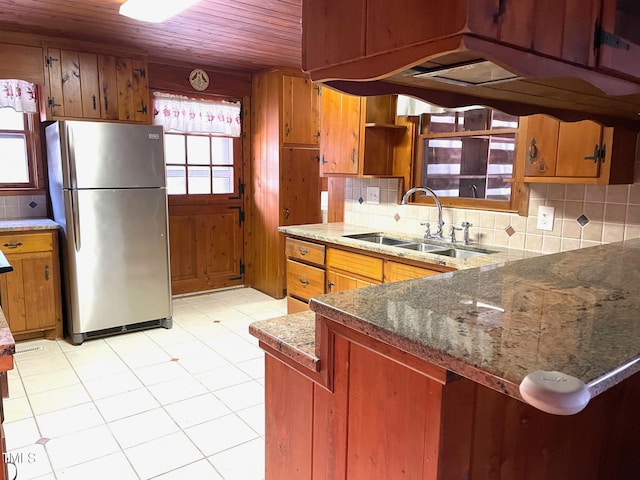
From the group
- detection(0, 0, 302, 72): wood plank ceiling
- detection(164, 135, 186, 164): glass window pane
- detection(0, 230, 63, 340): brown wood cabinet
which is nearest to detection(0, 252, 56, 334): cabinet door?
detection(0, 230, 63, 340): brown wood cabinet

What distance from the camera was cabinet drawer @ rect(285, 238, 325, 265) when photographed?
3.44 metres

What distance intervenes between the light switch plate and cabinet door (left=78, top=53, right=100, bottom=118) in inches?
94.3

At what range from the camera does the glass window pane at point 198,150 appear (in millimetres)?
4840

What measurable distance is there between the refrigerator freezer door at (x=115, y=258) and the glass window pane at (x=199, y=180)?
40.0 inches

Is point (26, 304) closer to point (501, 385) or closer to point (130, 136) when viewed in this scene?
point (130, 136)

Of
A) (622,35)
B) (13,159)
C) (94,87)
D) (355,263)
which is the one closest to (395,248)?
(355,263)

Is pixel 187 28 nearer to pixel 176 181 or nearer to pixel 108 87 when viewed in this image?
pixel 108 87

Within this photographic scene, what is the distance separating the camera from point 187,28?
3473mm

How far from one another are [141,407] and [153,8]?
7.85 feet

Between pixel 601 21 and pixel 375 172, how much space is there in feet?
8.09

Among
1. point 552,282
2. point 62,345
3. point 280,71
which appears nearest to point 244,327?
point 62,345

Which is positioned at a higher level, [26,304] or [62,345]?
[26,304]

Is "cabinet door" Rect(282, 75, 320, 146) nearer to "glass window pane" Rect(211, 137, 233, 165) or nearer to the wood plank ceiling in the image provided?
the wood plank ceiling

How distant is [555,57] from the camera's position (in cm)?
94
